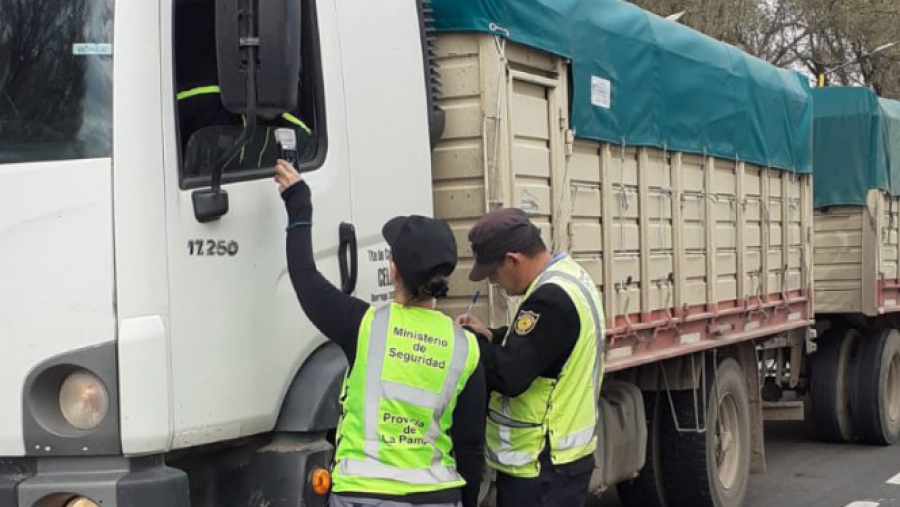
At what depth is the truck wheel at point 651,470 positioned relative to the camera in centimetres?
663

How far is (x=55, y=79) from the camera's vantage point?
10.0 ft

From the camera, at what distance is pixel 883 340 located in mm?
10328

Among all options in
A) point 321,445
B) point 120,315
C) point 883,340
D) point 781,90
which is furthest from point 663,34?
point 883,340

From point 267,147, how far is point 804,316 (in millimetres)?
5994

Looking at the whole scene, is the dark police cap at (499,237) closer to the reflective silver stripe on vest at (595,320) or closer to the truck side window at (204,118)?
the reflective silver stripe on vest at (595,320)

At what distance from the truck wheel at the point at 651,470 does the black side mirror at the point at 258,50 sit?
13.5ft

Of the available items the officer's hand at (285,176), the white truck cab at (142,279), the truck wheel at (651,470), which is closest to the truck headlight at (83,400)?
the white truck cab at (142,279)

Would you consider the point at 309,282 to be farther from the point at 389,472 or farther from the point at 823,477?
the point at 823,477

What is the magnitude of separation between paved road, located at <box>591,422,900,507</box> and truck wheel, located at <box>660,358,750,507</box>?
0.93m

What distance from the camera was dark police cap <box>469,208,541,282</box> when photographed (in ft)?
11.6

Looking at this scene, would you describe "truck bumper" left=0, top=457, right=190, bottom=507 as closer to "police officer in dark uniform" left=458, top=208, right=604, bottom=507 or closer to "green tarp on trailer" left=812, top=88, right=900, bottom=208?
Result: "police officer in dark uniform" left=458, top=208, right=604, bottom=507

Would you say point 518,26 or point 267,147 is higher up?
point 518,26

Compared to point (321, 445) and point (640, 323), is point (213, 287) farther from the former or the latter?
point (640, 323)

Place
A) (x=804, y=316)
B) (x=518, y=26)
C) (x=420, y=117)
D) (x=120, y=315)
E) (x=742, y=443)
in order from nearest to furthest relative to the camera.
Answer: (x=120, y=315), (x=420, y=117), (x=518, y=26), (x=742, y=443), (x=804, y=316)
